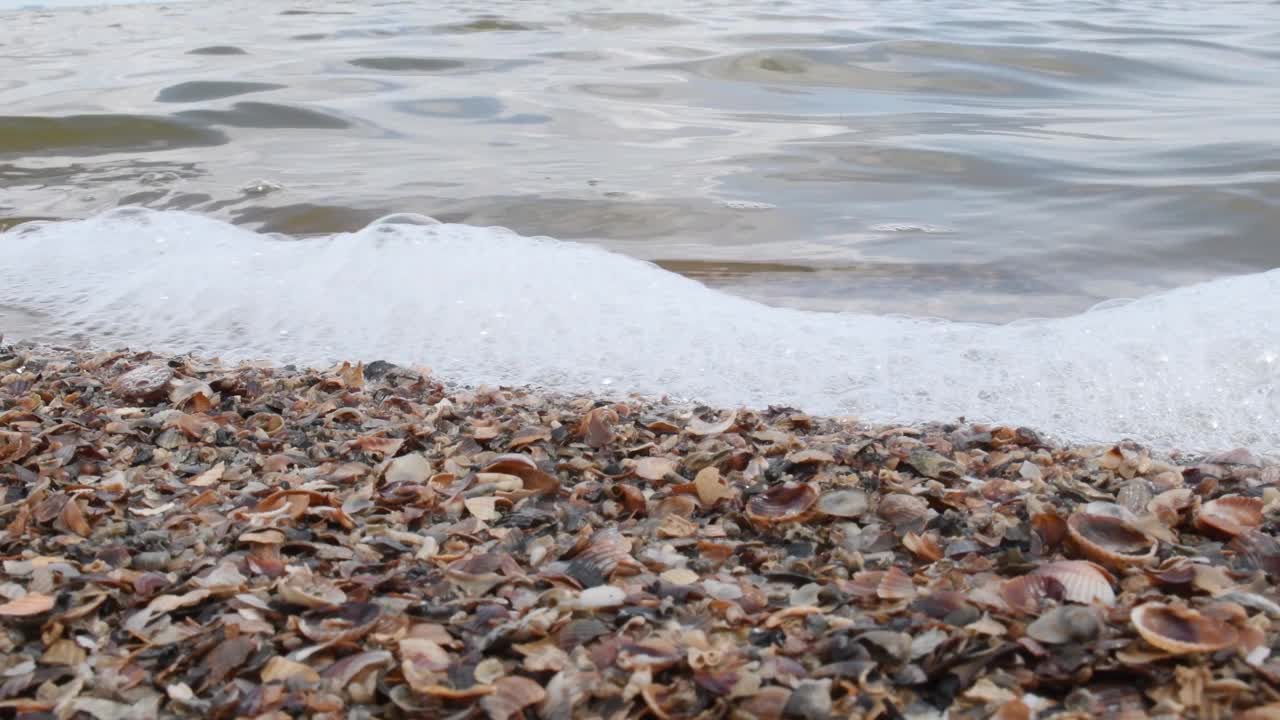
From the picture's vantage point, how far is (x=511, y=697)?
126cm

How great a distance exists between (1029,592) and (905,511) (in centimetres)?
33

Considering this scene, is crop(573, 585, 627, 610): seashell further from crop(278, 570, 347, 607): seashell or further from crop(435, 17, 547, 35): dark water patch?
A: crop(435, 17, 547, 35): dark water patch

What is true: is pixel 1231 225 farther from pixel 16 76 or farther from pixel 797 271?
pixel 16 76

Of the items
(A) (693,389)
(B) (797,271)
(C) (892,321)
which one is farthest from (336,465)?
(B) (797,271)

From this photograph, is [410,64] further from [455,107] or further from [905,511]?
[905,511]

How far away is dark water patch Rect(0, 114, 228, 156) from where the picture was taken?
627 centimetres

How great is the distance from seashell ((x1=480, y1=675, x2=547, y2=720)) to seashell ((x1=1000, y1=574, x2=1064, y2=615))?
55cm

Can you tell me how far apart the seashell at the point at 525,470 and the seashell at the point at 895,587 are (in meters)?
0.58

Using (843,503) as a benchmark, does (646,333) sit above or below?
below

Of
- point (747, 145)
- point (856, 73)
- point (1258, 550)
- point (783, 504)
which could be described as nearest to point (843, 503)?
point (783, 504)

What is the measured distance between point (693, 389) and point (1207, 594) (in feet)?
4.76

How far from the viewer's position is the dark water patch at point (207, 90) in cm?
750

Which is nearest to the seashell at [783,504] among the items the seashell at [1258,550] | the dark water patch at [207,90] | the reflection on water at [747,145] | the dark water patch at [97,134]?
the seashell at [1258,550]

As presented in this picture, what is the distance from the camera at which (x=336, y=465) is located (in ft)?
6.41
